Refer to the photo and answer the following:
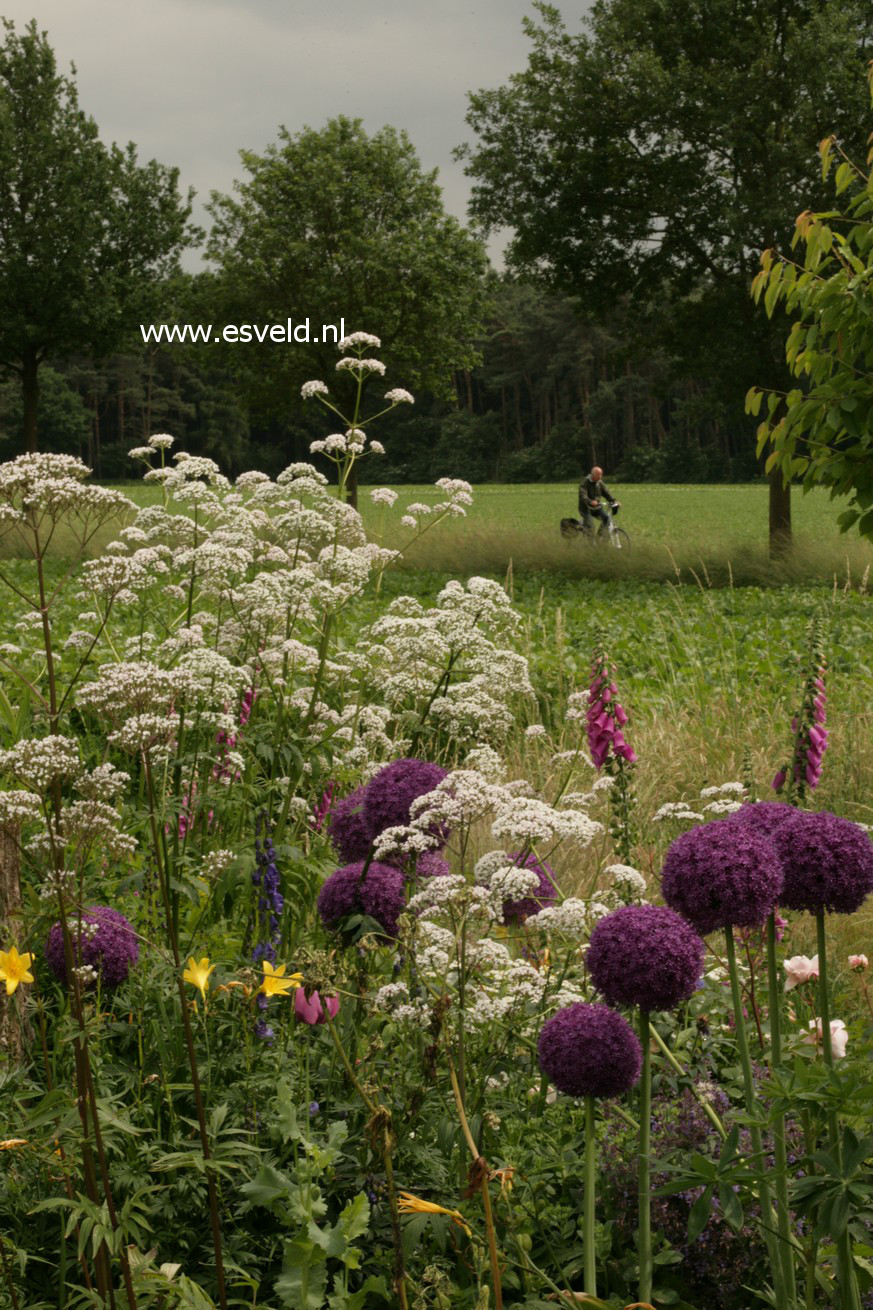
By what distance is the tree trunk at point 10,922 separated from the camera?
2596mm

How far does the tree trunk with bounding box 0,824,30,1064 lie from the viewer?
2596 mm

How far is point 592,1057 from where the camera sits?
1.91 meters

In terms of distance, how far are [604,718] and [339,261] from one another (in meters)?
28.8

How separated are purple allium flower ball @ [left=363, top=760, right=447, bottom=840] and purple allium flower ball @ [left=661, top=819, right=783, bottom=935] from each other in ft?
2.99

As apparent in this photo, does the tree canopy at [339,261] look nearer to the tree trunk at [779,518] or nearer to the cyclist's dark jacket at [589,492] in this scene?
the cyclist's dark jacket at [589,492]

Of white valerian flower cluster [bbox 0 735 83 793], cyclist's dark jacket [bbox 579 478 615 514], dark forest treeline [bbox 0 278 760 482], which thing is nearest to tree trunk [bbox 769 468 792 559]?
cyclist's dark jacket [bbox 579 478 615 514]

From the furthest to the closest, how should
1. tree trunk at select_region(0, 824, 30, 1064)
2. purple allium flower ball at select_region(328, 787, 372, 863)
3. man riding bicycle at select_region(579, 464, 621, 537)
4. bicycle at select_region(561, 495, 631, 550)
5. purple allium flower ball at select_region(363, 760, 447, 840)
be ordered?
man riding bicycle at select_region(579, 464, 621, 537)
bicycle at select_region(561, 495, 631, 550)
purple allium flower ball at select_region(328, 787, 372, 863)
purple allium flower ball at select_region(363, 760, 447, 840)
tree trunk at select_region(0, 824, 30, 1064)

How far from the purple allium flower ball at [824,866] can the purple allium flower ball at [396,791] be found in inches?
37.4

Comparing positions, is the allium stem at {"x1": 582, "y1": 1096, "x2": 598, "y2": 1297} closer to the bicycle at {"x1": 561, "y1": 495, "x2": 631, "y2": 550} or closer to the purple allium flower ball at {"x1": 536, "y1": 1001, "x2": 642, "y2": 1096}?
the purple allium flower ball at {"x1": 536, "y1": 1001, "x2": 642, "y2": 1096}

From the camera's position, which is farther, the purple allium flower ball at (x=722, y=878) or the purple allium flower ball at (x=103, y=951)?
the purple allium flower ball at (x=103, y=951)

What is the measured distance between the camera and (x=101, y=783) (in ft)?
6.95

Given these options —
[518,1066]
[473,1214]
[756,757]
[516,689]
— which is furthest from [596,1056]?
[756,757]

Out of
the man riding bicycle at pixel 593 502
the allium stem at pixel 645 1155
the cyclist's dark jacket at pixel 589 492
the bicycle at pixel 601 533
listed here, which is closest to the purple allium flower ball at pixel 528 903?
the allium stem at pixel 645 1155

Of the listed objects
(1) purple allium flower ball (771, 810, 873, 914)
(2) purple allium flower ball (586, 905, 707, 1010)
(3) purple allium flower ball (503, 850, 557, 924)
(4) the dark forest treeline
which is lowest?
(3) purple allium flower ball (503, 850, 557, 924)
